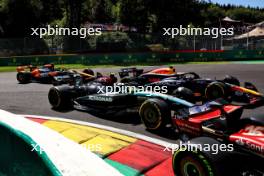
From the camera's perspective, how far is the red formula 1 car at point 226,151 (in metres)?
3.81

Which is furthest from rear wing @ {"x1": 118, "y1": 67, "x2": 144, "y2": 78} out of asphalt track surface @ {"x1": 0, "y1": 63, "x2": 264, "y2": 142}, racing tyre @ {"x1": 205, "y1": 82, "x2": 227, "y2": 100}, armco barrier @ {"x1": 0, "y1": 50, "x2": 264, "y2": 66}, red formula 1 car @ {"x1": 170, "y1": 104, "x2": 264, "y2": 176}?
armco barrier @ {"x1": 0, "y1": 50, "x2": 264, "y2": 66}

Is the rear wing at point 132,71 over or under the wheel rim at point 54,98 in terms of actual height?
over

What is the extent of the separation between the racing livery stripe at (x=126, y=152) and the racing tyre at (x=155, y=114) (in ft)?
1.85

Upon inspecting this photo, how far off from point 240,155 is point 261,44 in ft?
84.5

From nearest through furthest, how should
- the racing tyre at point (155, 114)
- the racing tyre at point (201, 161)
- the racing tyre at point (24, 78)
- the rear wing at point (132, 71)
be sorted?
the racing tyre at point (201, 161)
the racing tyre at point (155, 114)
the rear wing at point (132, 71)
the racing tyre at point (24, 78)

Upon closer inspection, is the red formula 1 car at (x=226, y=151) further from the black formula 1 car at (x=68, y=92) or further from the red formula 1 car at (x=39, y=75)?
the red formula 1 car at (x=39, y=75)

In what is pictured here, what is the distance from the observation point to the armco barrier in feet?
80.8

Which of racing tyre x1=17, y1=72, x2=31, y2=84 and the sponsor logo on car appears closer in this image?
the sponsor logo on car

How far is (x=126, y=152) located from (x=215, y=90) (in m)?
4.14

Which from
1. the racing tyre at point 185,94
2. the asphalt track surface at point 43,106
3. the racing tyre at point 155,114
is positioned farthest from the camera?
the racing tyre at point 185,94

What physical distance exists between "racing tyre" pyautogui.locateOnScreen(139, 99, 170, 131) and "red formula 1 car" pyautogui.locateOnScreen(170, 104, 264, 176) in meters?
1.53

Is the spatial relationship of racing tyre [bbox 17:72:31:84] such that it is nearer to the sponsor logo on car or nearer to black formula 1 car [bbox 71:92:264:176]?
the sponsor logo on car

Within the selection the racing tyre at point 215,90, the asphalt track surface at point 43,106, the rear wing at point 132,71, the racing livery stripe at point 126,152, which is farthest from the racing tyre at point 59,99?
the racing tyre at point 215,90

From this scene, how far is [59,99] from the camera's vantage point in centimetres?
860
